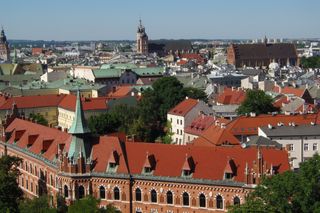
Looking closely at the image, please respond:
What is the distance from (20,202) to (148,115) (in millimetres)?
50290

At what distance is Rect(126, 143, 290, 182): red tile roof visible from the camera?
58.0 metres

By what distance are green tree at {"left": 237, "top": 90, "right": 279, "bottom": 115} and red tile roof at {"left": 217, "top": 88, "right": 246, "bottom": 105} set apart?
11597mm

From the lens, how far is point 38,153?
69625 mm

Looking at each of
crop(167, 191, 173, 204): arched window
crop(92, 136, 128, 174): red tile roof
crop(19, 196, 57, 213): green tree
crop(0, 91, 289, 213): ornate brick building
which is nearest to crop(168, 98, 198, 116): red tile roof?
crop(0, 91, 289, 213): ornate brick building

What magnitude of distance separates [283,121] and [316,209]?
1682 inches

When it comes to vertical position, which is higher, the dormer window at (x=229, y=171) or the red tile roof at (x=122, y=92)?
the dormer window at (x=229, y=171)

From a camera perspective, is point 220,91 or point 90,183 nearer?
point 90,183

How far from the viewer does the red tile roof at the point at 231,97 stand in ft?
392

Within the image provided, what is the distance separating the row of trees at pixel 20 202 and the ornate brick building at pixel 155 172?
142 inches

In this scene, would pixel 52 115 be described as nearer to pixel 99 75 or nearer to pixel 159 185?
pixel 99 75

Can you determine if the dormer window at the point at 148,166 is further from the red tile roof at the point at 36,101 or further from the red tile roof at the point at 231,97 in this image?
the red tile roof at the point at 36,101

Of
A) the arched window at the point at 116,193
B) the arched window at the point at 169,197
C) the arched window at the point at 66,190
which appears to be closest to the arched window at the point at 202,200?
the arched window at the point at 169,197

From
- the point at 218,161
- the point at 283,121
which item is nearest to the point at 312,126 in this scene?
the point at 283,121

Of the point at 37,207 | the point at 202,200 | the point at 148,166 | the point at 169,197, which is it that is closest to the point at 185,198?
the point at 169,197
